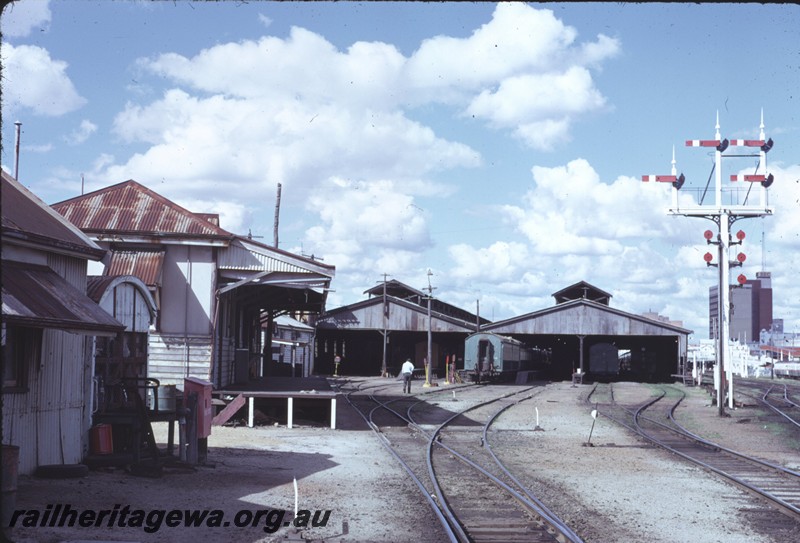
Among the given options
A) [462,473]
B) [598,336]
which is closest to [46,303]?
[462,473]

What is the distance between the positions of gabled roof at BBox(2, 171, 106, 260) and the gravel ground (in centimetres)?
313

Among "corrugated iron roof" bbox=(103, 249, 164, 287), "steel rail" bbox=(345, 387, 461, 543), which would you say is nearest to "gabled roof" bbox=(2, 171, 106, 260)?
"steel rail" bbox=(345, 387, 461, 543)

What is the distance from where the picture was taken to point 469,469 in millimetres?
14734

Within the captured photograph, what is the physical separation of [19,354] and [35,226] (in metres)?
2.01

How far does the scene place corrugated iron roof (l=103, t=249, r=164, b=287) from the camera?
21.7m

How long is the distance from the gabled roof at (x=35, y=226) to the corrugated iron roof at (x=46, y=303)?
0.35 metres

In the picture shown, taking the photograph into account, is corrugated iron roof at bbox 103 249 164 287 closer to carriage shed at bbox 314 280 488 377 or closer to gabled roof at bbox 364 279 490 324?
carriage shed at bbox 314 280 488 377

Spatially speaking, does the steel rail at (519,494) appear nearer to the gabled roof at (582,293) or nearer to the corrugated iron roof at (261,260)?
the corrugated iron roof at (261,260)

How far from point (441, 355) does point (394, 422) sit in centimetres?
4107

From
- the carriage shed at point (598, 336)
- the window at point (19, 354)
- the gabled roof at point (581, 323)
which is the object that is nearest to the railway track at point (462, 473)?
the window at point (19, 354)

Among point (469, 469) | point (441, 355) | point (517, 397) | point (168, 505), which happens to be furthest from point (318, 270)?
point (441, 355)

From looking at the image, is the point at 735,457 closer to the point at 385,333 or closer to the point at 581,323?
the point at 581,323

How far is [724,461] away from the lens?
1656 centimetres

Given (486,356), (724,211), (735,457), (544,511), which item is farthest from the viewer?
(486,356)
